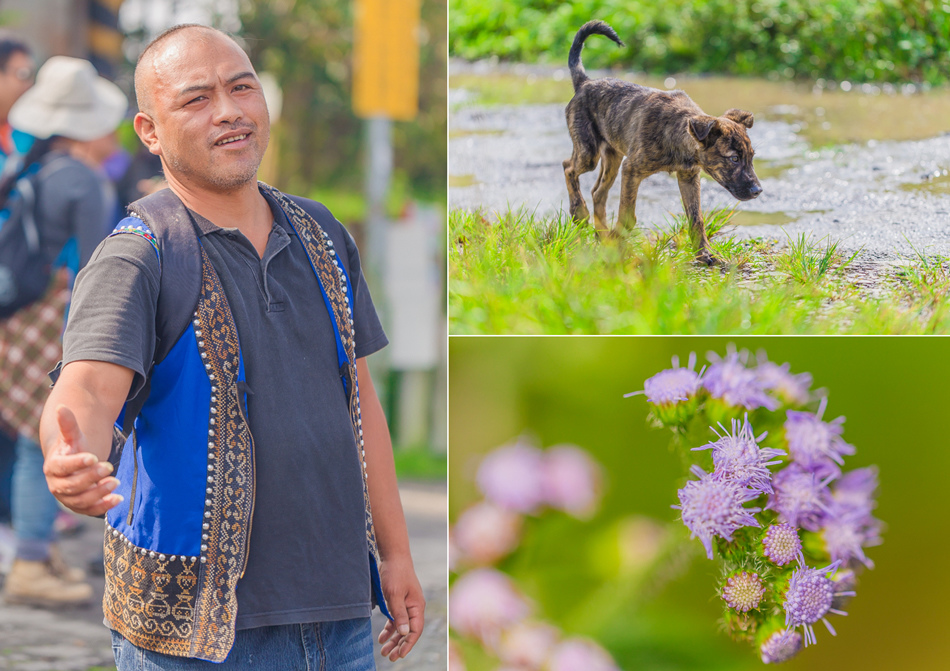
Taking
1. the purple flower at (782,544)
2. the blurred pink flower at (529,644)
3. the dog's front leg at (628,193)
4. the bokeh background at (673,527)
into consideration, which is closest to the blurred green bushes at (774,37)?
the dog's front leg at (628,193)

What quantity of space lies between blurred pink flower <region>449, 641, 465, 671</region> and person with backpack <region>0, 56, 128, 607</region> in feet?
6.13

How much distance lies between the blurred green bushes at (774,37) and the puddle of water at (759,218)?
0.31 meters

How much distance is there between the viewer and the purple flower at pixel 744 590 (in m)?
1.69

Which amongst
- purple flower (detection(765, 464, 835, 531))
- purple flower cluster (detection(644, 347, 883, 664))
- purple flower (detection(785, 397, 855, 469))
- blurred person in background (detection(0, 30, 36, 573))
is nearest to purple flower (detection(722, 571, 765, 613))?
purple flower cluster (detection(644, 347, 883, 664))

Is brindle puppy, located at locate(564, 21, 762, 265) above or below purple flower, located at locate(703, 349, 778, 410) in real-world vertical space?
above

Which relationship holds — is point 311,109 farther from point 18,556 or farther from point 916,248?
point 916,248

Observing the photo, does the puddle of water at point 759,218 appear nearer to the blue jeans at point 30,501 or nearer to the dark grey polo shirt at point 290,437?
the dark grey polo shirt at point 290,437

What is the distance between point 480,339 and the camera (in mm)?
1659

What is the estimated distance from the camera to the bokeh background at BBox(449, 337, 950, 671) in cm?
171

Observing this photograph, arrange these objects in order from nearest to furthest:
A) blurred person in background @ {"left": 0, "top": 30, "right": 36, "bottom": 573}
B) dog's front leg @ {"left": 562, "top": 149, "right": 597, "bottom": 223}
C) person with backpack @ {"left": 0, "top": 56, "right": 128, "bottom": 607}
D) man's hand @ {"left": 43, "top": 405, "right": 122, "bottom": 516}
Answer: man's hand @ {"left": 43, "top": 405, "right": 122, "bottom": 516} → dog's front leg @ {"left": 562, "top": 149, "right": 597, "bottom": 223} → person with backpack @ {"left": 0, "top": 56, "right": 128, "bottom": 607} → blurred person in background @ {"left": 0, "top": 30, "right": 36, "bottom": 573}

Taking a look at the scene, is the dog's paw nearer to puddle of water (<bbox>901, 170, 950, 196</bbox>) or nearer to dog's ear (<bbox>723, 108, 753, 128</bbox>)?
dog's ear (<bbox>723, 108, 753, 128</bbox>)

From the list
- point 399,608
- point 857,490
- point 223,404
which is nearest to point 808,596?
point 857,490

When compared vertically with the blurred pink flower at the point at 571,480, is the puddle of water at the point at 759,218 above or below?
above

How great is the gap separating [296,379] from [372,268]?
360 cm
